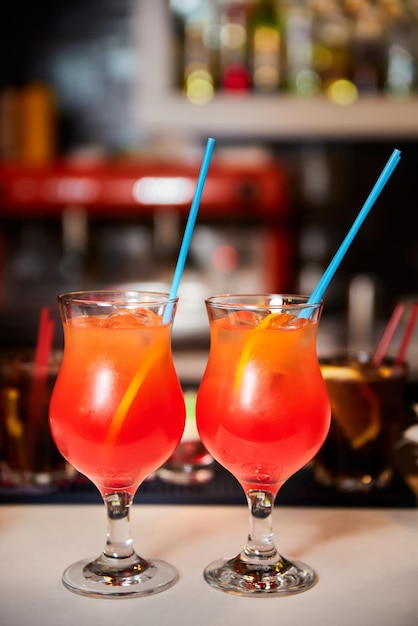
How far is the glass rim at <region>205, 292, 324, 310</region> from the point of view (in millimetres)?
854

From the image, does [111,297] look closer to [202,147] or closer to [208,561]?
[208,561]

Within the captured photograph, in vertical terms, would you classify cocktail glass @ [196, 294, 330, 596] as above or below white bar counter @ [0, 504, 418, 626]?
above

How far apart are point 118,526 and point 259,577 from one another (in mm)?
152

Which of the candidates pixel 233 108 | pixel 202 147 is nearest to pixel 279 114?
pixel 233 108

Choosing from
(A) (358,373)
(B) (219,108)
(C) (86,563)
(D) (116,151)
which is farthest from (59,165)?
(C) (86,563)

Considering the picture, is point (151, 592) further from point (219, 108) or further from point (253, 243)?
point (253, 243)

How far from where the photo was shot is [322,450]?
1.11 meters

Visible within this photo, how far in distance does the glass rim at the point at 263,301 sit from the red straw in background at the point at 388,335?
21 cm

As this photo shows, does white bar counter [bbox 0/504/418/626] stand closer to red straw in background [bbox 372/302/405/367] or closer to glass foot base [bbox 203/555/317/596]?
glass foot base [bbox 203/555/317/596]

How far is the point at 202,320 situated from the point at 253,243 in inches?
26.4

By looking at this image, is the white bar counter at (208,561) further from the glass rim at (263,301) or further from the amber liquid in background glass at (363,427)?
the glass rim at (263,301)

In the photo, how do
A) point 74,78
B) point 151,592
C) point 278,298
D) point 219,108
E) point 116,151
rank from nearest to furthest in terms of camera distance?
point 151,592, point 278,298, point 219,108, point 116,151, point 74,78

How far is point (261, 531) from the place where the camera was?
85 centimetres

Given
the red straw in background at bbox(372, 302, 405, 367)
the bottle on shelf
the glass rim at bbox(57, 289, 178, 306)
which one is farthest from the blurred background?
the glass rim at bbox(57, 289, 178, 306)
